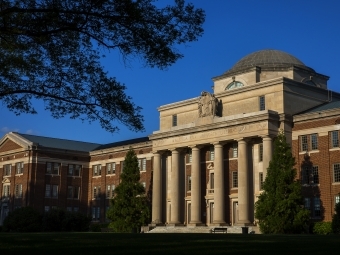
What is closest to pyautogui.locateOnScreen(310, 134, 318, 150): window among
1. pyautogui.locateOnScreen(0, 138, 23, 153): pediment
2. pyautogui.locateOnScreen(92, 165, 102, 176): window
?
pyautogui.locateOnScreen(92, 165, 102, 176): window

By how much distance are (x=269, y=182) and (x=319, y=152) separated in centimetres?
652

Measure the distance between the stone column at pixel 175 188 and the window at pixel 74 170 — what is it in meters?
23.5

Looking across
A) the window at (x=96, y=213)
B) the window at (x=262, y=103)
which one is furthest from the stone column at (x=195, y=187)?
the window at (x=96, y=213)

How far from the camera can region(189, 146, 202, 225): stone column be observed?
56.9 meters

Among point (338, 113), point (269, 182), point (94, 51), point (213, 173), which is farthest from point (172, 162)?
point (94, 51)

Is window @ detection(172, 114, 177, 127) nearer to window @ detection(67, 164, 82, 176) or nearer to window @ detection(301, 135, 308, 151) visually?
window @ detection(301, 135, 308, 151)

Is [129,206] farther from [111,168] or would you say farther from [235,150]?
[111,168]

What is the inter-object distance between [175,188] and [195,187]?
10.8ft

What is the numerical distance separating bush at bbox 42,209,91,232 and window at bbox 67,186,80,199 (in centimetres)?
1480

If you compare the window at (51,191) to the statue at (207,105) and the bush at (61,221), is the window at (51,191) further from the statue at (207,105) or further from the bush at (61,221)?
the statue at (207,105)

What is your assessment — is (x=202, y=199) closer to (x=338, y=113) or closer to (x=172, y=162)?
(x=172, y=162)

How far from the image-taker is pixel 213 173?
5856cm

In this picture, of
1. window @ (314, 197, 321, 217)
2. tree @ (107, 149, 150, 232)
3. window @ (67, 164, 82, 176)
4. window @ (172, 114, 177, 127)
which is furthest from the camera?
window @ (67, 164, 82, 176)

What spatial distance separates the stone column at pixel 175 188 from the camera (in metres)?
59.3
